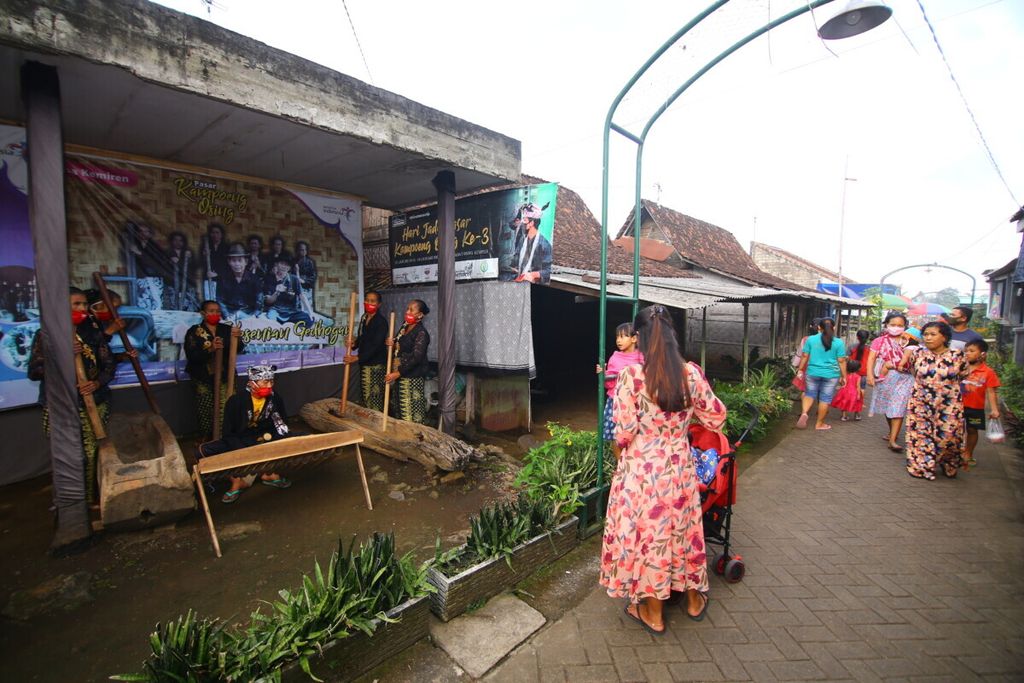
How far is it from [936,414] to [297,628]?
6113 millimetres

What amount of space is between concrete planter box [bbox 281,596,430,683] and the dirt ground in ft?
2.64

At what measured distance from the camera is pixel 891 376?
6.21 metres

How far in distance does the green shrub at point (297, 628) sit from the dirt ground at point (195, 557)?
51cm

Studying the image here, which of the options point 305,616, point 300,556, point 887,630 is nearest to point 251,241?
point 300,556

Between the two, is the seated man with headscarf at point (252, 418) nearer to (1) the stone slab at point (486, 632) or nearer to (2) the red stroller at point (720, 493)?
(1) the stone slab at point (486, 632)

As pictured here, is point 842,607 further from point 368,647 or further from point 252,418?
point 252,418

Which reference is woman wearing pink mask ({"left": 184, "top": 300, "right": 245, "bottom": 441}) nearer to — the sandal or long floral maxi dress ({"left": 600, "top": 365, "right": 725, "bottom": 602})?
the sandal

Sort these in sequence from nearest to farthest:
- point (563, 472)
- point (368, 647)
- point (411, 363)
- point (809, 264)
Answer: point (368, 647)
point (563, 472)
point (411, 363)
point (809, 264)

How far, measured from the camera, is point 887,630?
8.82ft

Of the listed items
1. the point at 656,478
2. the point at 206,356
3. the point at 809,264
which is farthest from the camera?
the point at 809,264

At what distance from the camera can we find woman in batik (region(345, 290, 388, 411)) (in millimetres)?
6258

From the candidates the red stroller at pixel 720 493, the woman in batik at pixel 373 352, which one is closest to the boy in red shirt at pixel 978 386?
the red stroller at pixel 720 493

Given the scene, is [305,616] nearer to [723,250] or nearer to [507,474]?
[507,474]

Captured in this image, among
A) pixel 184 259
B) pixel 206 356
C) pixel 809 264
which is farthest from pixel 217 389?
pixel 809 264
